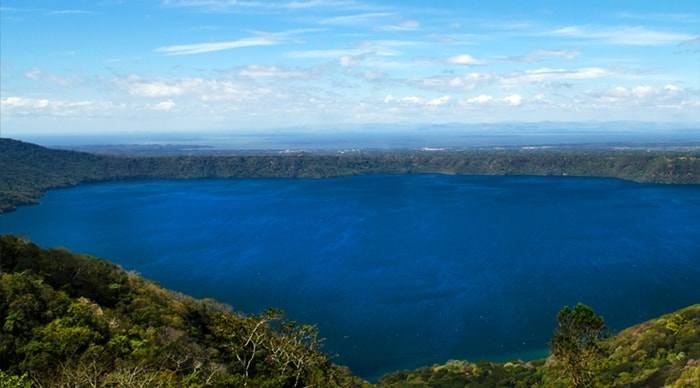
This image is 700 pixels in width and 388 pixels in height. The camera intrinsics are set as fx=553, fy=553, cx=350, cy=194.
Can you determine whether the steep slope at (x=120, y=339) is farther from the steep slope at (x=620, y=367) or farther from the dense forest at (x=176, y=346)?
the steep slope at (x=620, y=367)

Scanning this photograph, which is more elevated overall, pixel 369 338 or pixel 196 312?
pixel 196 312

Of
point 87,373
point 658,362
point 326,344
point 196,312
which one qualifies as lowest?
point 326,344

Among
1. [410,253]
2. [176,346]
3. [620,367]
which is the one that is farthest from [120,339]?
[410,253]

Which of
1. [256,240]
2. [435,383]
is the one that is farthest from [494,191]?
[435,383]

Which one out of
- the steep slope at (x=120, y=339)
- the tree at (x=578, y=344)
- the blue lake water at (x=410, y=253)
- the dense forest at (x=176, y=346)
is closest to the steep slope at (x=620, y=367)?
the dense forest at (x=176, y=346)

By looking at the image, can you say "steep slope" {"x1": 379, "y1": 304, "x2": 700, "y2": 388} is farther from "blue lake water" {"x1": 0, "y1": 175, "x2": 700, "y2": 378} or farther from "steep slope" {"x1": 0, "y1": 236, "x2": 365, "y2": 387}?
"steep slope" {"x1": 0, "y1": 236, "x2": 365, "y2": 387}

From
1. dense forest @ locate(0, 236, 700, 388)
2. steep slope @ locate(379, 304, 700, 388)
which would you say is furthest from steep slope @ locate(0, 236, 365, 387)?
steep slope @ locate(379, 304, 700, 388)

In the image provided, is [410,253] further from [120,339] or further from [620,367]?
[120,339]

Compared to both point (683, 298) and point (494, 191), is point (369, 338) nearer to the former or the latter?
point (683, 298)
